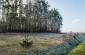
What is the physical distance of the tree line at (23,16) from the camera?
8125cm

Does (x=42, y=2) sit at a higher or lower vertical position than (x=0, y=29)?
higher

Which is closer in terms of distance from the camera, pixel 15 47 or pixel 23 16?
pixel 15 47

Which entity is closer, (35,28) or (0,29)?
(0,29)

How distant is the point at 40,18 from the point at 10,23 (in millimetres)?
25217

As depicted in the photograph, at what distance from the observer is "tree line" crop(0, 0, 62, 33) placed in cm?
8125

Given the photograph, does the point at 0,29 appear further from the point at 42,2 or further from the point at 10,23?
the point at 42,2

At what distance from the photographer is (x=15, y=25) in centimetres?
8638

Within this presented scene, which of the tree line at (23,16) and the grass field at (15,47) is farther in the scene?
the tree line at (23,16)

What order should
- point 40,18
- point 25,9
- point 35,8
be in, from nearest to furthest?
1. point 25,9
2. point 35,8
3. point 40,18

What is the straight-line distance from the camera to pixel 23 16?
89.2 metres

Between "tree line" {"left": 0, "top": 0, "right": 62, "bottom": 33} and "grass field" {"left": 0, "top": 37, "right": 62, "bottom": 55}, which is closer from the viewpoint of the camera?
"grass field" {"left": 0, "top": 37, "right": 62, "bottom": 55}

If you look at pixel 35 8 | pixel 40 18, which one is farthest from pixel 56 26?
pixel 35 8

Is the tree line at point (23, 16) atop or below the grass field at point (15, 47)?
atop

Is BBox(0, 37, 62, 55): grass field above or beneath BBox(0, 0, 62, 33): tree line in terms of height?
beneath
